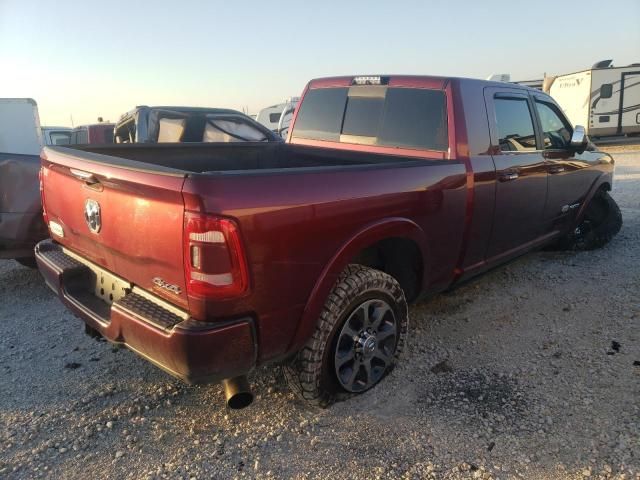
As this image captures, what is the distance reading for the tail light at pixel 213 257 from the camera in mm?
1873

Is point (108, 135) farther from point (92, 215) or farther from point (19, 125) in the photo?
point (92, 215)

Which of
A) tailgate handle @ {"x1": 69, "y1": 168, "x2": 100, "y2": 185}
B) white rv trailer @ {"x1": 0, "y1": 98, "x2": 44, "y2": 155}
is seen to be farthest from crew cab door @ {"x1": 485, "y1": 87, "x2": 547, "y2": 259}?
white rv trailer @ {"x1": 0, "y1": 98, "x2": 44, "y2": 155}

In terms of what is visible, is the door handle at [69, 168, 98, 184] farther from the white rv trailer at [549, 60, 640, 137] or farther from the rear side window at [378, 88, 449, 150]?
the white rv trailer at [549, 60, 640, 137]

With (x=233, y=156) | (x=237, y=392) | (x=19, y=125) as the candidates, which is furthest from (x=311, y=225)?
(x=19, y=125)

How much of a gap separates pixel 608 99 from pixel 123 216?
20.9 m

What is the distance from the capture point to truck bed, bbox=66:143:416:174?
3.46m

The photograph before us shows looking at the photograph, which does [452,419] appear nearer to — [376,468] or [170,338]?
[376,468]

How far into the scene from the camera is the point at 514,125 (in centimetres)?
384

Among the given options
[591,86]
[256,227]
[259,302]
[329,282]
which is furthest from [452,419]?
[591,86]

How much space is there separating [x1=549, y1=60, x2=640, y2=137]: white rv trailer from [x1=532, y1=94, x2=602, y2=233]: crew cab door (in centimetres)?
1611

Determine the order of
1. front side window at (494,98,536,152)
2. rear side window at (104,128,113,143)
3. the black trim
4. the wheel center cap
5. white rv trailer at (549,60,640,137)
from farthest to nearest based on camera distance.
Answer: white rv trailer at (549,60,640,137)
the black trim
rear side window at (104,128,113,143)
front side window at (494,98,536,152)
the wheel center cap

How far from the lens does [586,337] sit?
3.52m

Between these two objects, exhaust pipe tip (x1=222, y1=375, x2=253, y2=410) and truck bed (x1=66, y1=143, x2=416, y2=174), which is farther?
truck bed (x1=66, y1=143, x2=416, y2=174)

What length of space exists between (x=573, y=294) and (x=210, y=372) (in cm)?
367
